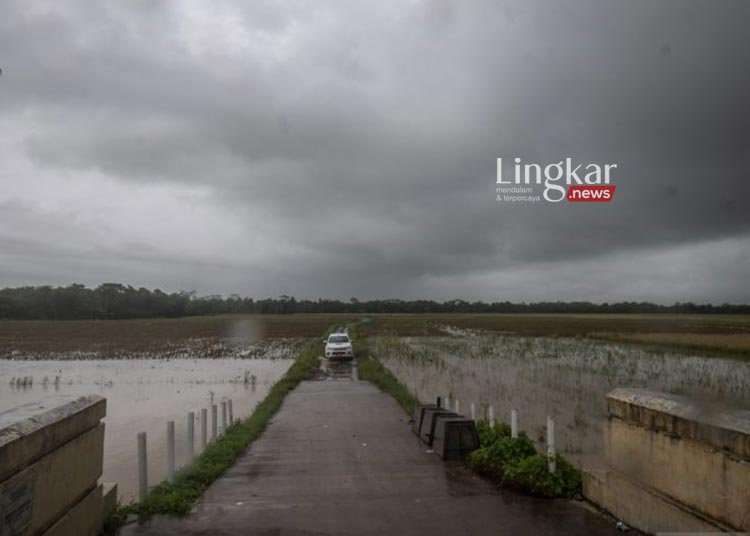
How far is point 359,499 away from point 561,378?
17.9 meters

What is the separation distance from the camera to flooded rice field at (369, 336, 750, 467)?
1488cm

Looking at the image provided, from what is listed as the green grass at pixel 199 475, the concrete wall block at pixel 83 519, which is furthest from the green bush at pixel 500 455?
the concrete wall block at pixel 83 519

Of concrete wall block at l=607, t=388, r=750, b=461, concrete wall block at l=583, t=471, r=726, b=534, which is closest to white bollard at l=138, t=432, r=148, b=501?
concrete wall block at l=583, t=471, r=726, b=534

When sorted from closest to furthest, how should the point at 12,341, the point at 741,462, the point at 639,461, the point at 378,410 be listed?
the point at 741,462 < the point at 639,461 < the point at 378,410 < the point at 12,341

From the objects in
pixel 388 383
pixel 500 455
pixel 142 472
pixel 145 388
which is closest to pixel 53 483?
pixel 142 472

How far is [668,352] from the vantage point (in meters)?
34.3

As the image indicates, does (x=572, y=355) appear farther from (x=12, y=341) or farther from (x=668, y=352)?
(x=12, y=341)

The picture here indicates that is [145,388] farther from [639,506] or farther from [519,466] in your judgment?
[639,506]

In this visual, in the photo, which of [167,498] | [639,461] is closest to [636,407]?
[639,461]

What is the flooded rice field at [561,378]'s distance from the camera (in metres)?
14.9

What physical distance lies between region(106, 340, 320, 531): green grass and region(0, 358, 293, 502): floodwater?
1138 millimetres

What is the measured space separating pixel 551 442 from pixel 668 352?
96.4ft

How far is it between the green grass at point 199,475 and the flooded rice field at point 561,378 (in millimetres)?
5930

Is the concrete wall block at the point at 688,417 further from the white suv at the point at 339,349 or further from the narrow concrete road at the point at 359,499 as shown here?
the white suv at the point at 339,349
